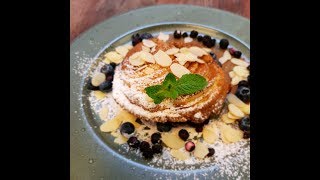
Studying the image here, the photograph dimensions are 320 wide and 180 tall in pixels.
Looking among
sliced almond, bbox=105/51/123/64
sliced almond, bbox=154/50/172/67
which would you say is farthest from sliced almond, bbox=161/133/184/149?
sliced almond, bbox=105/51/123/64

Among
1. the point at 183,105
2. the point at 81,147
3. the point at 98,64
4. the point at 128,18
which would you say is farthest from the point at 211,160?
the point at 128,18

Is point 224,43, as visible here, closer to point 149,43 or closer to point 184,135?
point 149,43

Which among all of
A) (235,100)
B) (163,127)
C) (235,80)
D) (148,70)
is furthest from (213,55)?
(163,127)

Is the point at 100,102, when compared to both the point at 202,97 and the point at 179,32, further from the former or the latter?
the point at 179,32

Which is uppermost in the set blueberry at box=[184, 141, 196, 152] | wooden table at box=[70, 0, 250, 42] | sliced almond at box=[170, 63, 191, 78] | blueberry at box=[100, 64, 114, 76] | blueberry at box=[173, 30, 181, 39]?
wooden table at box=[70, 0, 250, 42]

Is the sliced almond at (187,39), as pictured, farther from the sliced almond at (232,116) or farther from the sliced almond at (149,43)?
→ the sliced almond at (232,116)

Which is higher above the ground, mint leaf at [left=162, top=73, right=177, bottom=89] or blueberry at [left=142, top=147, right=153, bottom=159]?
mint leaf at [left=162, top=73, right=177, bottom=89]

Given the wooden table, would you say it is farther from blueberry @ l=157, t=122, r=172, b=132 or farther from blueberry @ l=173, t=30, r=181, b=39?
blueberry @ l=157, t=122, r=172, b=132
